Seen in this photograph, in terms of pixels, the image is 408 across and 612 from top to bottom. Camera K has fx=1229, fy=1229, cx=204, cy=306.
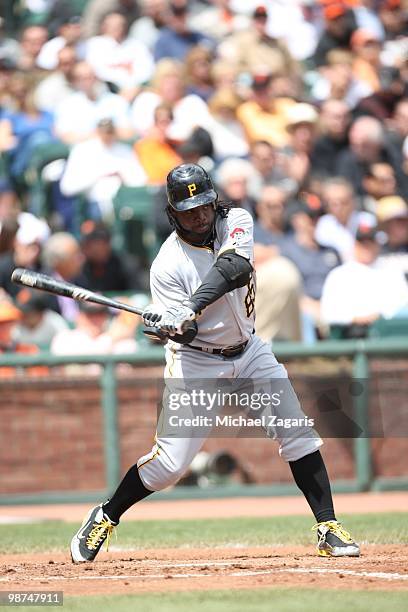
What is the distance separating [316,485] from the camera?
239 inches

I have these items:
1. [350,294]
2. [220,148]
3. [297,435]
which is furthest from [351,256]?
[297,435]

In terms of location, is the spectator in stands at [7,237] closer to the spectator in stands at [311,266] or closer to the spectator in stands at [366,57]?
the spectator in stands at [311,266]

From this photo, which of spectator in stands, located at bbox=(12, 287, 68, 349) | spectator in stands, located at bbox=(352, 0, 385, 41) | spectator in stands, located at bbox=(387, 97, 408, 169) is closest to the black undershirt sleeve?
spectator in stands, located at bbox=(12, 287, 68, 349)

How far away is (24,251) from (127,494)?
15.8ft

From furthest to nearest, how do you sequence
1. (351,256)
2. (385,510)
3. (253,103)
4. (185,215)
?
1. (253,103)
2. (351,256)
3. (385,510)
4. (185,215)

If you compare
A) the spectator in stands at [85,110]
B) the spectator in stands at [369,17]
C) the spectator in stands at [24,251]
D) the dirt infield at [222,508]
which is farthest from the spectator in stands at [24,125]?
the spectator in stands at [369,17]

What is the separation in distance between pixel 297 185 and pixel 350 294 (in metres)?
1.90

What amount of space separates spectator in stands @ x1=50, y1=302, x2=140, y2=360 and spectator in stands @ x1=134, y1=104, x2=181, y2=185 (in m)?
1.96

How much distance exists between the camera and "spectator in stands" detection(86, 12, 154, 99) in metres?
12.9

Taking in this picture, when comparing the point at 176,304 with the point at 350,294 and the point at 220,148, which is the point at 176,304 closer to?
the point at 350,294

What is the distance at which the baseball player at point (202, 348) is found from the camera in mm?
5953

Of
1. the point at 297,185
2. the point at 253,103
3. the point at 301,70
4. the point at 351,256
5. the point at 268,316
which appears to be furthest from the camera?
the point at 301,70

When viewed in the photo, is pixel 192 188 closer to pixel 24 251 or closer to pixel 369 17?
pixel 24 251

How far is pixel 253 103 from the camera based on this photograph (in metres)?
12.5
